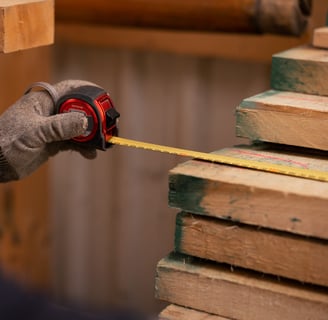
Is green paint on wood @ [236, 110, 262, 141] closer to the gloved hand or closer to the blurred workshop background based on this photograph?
the gloved hand

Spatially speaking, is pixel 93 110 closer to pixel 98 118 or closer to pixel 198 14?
pixel 98 118

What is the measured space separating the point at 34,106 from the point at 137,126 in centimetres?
174

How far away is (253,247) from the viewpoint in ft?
3.70

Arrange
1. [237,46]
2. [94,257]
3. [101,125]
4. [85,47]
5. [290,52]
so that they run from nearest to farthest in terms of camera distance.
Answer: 1. [101,125]
2. [290,52]
3. [237,46]
4. [85,47]
5. [94,257]

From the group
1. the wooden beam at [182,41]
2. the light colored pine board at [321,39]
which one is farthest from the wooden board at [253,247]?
the wooden beam at [182,41]

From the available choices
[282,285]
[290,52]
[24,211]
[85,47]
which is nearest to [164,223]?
[24,211]

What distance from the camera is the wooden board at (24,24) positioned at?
125 cm

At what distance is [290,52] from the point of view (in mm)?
1455

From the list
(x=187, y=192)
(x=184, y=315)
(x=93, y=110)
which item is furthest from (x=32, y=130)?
(x=184, y=315)

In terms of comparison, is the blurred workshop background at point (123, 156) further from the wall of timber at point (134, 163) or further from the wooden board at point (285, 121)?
the wooden board at point (285, 121)

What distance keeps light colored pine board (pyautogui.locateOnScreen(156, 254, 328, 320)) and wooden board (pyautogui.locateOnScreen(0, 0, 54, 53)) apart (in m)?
0.47

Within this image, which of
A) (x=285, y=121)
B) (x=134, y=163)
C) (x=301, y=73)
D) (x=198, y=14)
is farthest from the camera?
(x=134, y=163)

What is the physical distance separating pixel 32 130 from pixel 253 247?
0.46 meters

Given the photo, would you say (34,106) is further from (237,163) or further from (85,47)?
(85,47)
